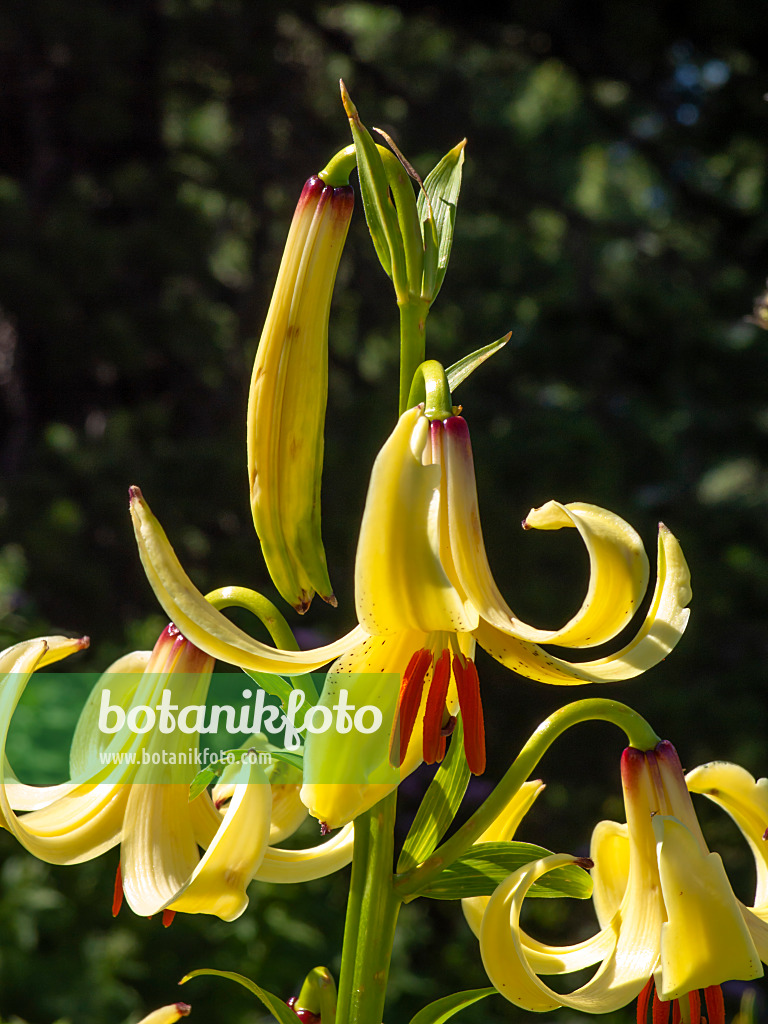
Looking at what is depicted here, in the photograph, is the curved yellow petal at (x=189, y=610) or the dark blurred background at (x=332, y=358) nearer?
the curved yellow petal at (x=189, y=610)

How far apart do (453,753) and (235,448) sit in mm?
2418

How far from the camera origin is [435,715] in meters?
0.54

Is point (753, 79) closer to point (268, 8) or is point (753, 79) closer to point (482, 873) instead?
point (268, 8)

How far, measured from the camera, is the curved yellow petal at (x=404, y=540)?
Result: 0.45 meters

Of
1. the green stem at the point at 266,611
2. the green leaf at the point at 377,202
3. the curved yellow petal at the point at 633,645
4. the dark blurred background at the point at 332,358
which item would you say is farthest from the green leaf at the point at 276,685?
the dark blurred background at the point at 332,358

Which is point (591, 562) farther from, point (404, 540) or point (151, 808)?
point (151, 808)

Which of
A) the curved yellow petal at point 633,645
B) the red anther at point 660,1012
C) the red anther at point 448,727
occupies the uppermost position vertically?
the curved yellow petal at point 633,645

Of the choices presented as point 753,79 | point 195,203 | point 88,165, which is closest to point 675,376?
point 753,79

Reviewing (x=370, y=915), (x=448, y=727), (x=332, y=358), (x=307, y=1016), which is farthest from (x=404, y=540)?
(x=332, y=358)

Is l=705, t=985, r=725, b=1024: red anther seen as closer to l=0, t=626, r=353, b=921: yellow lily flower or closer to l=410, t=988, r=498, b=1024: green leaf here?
l=410, t=988, r=498, b=1024: green leaf

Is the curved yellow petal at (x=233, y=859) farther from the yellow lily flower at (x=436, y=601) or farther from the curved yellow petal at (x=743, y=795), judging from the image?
the curved yellow petal at (x=743, y=795)

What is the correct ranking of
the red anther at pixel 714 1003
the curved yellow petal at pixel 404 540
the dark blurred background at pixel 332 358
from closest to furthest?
the curved yellow petal at pixel 404 540, the red anther at pixel 714 1003, the dark blurred background at pixel 332 358

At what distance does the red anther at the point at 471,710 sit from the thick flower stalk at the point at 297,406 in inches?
3.7

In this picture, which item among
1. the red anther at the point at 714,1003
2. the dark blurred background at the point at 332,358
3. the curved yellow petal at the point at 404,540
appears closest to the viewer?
the curved yellow petal at the point at 404,540
